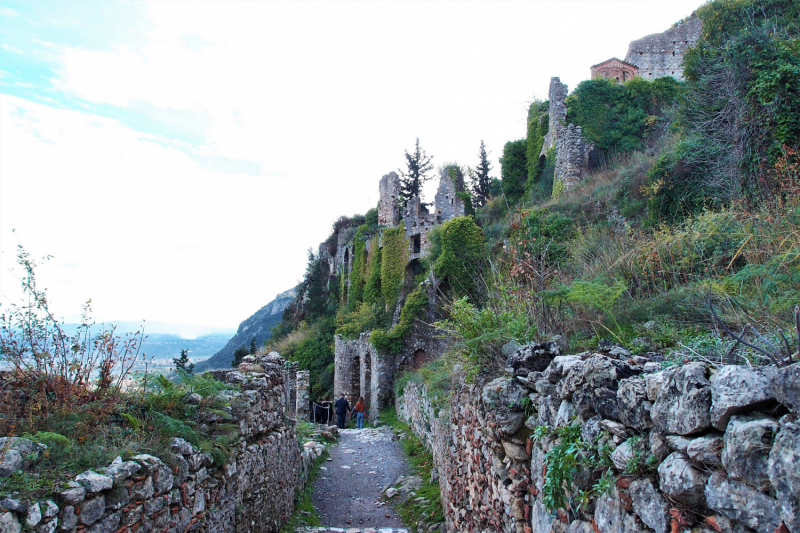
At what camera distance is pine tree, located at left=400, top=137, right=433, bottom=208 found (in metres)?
36.0

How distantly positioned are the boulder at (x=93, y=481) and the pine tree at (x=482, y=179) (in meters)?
31.7

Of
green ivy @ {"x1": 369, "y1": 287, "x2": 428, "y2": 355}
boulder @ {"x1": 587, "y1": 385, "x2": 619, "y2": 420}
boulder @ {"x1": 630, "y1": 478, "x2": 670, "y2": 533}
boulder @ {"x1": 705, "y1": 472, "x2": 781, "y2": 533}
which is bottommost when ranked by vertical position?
boulder @ {"x1": 630, "y1": 478, "x2": 670, "y2": 533}

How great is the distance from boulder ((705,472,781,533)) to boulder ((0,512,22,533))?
3465 mm

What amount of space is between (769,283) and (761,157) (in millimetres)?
5573

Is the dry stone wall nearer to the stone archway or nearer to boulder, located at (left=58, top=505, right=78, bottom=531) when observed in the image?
boulder, located at (left=58, top=505, right=78, bottom=531)

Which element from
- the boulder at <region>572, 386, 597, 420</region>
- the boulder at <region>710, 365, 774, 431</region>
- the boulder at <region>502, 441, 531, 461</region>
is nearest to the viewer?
the boulder at <region>710, 365, 774, 431</region>

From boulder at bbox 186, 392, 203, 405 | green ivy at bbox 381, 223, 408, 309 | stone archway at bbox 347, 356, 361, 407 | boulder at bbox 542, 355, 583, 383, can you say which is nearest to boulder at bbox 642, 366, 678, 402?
boulder at bbox 542, 355, 583, 383

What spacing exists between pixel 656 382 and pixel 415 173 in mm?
35349

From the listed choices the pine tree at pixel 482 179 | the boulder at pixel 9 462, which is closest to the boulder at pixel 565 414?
the boulder at pixel 9 462

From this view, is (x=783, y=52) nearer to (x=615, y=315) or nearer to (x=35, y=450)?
(x=615, y=315)

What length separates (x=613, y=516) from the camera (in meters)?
2.28

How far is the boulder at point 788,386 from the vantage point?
153cm

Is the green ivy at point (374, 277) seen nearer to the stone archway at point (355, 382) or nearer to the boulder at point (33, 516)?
the stone archway at point (355, 382)

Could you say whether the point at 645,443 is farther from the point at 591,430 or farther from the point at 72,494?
the point at 72,494
